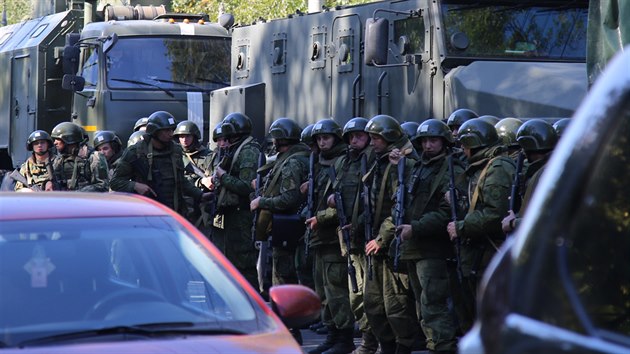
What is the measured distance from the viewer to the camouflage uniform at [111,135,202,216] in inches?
494

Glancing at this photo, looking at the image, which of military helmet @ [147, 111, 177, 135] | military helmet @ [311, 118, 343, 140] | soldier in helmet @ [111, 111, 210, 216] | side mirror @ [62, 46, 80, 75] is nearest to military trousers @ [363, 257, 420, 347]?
military helmet @ [311, 118, 343, 140]

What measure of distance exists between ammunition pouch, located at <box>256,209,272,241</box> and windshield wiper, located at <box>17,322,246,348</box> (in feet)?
22.6

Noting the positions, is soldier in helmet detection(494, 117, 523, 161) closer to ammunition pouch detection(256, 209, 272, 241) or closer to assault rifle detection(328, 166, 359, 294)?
assault rifle detection(328, 166, 359, 294)

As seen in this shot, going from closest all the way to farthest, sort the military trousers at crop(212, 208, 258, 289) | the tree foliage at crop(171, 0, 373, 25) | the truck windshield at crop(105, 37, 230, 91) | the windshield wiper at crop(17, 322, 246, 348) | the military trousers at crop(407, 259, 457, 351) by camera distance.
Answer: the windshield wiper at crop(17, 322, 246, 348) < the military trousers at crop(407, 259, 457, 351) < the military trousers at crop(212, 208, 258, 289) < the truck windshield at crop(105, 37, 230, 91) < the tree foliage at crop(171, 0, 373, 25)

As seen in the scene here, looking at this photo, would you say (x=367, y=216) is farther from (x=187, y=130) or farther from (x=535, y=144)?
(x=187, y=130)

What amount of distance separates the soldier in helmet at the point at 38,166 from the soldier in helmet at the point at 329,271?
372cm

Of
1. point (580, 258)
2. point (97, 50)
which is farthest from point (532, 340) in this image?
point (97, 50)

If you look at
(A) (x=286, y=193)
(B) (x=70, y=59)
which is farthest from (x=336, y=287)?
(B) (x=70, y=59)

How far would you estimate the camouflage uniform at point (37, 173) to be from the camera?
13531mm

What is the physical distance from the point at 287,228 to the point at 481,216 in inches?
116

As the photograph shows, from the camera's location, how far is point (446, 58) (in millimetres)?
12172

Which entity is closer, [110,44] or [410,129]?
[410,129]

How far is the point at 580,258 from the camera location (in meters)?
2.60

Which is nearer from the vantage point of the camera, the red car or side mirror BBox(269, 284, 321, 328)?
the red car
